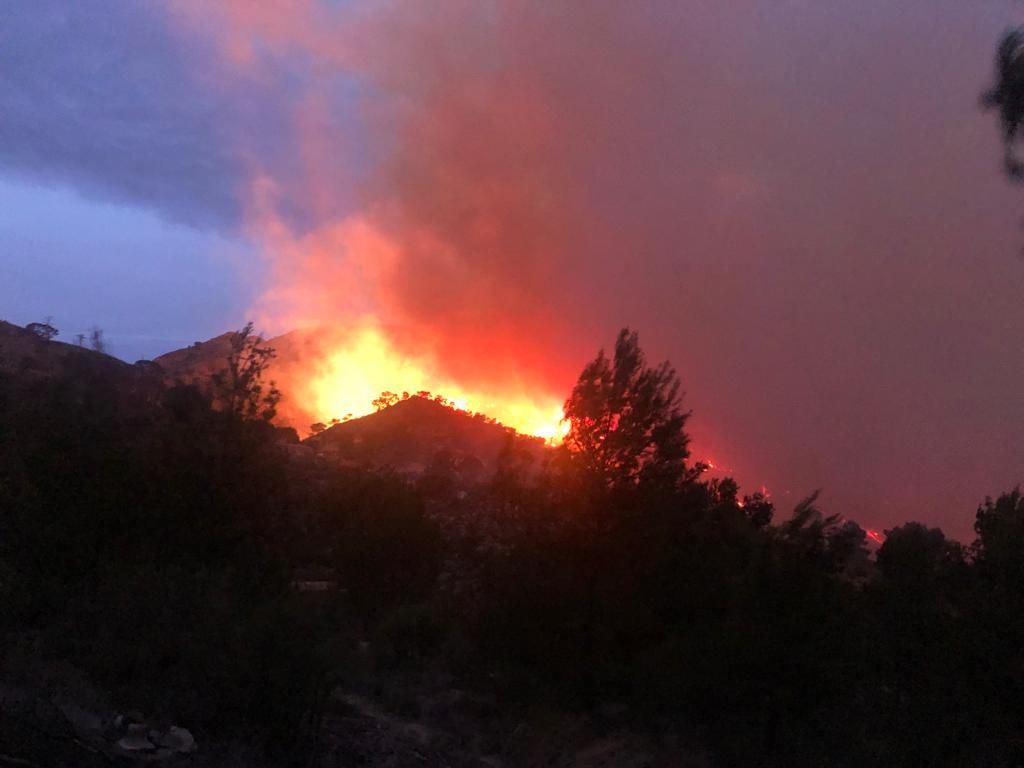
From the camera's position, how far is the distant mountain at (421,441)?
45.9 metres

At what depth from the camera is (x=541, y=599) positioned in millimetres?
17062

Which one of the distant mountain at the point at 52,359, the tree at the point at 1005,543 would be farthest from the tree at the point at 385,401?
the tree at the point at 1005,543

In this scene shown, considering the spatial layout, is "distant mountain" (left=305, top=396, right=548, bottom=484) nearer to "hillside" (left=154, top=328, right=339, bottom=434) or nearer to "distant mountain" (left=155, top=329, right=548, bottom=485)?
"distant mountain" (left=155, top=329, right=548, bottom=485)

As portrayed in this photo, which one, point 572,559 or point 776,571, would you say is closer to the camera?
point 776,571

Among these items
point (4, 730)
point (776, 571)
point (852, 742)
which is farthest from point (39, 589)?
point (852, 742)

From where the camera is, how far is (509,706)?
16.2 meters

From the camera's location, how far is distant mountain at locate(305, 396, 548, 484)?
45938mm

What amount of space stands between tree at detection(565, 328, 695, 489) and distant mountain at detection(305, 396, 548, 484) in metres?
25.2

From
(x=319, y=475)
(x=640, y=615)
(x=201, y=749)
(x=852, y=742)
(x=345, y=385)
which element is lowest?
(x=201, y=749)

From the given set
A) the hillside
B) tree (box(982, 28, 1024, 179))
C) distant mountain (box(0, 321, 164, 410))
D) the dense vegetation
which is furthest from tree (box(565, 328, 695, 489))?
the hillside

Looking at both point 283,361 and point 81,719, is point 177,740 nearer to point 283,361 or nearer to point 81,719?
point 81,719

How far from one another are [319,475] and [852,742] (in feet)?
A: 90.0

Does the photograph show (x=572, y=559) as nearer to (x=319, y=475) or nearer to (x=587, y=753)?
(x=587, y=753)

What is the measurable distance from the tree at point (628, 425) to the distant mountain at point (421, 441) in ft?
82.8
